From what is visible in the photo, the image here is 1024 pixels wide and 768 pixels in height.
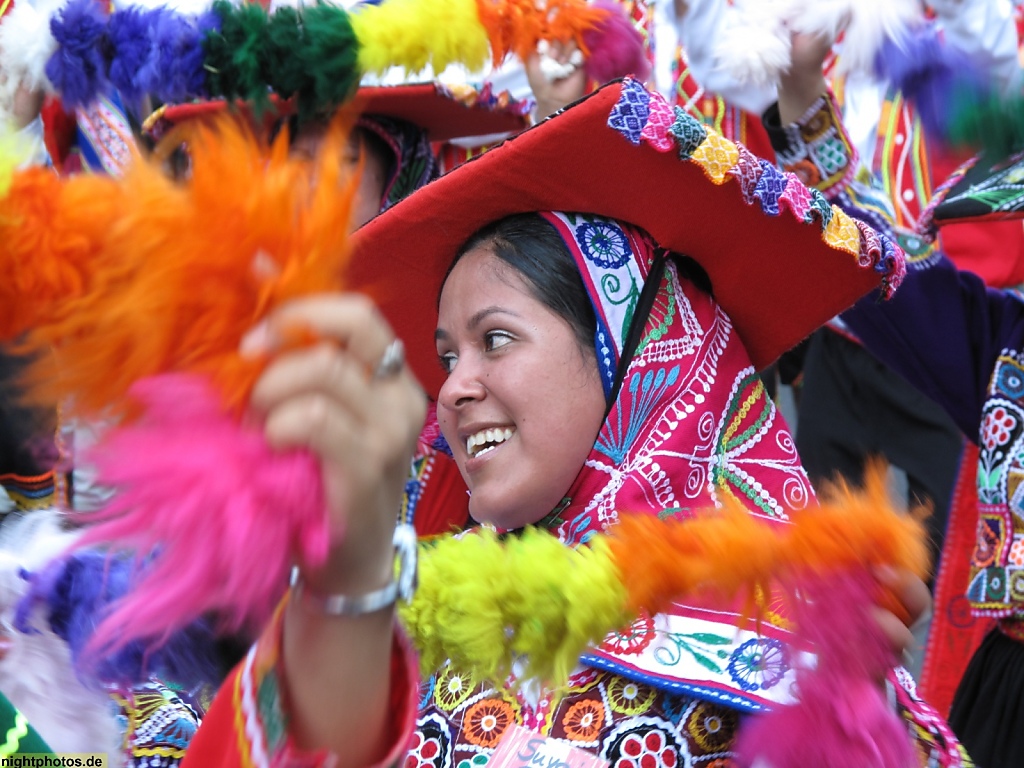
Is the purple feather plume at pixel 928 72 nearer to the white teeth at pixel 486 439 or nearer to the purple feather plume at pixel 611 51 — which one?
the purple feather plume at pixel 611 51

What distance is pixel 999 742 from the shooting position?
2.61 m

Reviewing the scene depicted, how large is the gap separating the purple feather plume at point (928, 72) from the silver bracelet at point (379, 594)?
1.83m

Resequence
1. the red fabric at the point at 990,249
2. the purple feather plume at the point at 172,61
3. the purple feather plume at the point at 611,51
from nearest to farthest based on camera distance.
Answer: the purple feather plume at the point at 172,61 → the purple feather plume at the point at 611,51 → the red fabric at the point at 990,249

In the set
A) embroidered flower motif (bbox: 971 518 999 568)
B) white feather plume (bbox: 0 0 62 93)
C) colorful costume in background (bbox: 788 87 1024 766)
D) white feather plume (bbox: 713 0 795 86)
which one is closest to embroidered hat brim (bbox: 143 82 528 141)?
white feather plume (bbox: 0 0 62 93)

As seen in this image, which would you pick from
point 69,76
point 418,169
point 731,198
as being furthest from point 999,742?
point 69,76

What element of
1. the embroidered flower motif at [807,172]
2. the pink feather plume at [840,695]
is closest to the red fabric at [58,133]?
the embroidered flower motif at [807,172]

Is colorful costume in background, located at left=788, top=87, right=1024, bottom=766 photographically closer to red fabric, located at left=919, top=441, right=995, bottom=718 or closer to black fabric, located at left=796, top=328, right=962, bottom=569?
red fabric, located at left=919, top=441, right=995, bottom=718

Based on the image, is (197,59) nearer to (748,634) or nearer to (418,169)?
(418,169)

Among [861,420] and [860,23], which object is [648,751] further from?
[861,420]

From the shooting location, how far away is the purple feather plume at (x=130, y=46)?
2.75m

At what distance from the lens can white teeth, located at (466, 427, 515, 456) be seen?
76.9 inches

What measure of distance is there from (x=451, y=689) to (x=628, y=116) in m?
0.91

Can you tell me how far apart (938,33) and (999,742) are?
1.58 metres

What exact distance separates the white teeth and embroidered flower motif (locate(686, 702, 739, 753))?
1.71 ft
